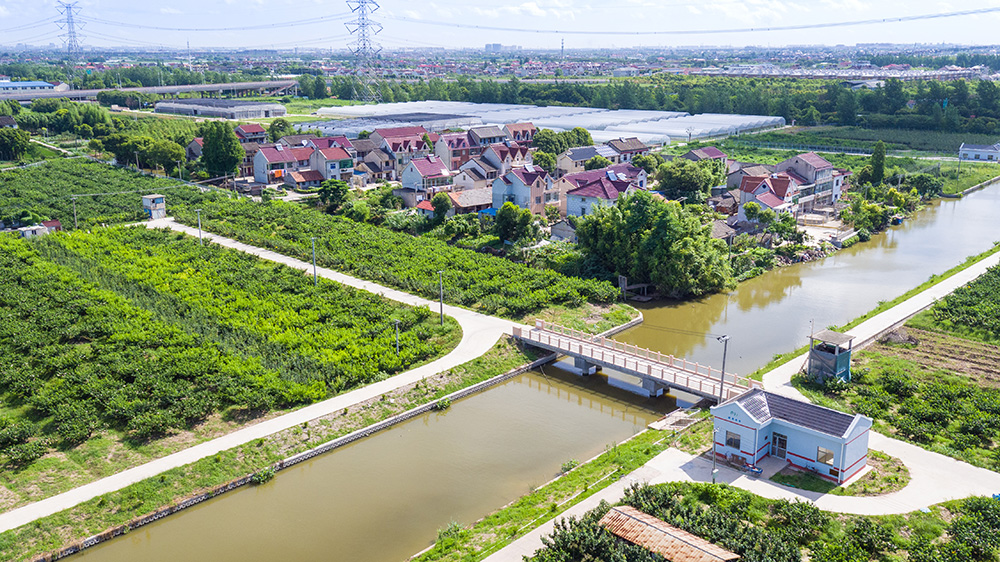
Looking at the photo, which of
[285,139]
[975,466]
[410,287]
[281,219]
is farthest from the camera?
[285,139]

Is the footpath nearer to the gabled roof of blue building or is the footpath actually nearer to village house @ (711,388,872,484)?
village house @ (711,388,872,484)

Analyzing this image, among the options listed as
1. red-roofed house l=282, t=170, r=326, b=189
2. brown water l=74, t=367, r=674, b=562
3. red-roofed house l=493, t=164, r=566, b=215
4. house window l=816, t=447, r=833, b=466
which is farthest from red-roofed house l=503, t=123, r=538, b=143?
house window l=816, t=447, r=833, b=466

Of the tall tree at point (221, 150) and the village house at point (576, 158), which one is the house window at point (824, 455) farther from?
the tall tree at point (221, 150)

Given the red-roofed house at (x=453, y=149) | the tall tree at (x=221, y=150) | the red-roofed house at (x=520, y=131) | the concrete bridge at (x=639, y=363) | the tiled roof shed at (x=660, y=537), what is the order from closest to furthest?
the tiled roof shed at (x=660, y=537)
the concrete bridge at (x=639, y=363)
the tall tree at (x=221, y=150)
the red-roofed house at (x=453, y=149)
the red-roofed house at (x=520, y=131)

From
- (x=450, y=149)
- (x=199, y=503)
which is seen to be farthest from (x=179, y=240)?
(x=450, y=149)

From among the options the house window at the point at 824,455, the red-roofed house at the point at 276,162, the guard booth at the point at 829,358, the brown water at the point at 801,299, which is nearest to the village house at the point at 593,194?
the brown water at the point at 801,299

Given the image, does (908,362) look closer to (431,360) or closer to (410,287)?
(431,360)
